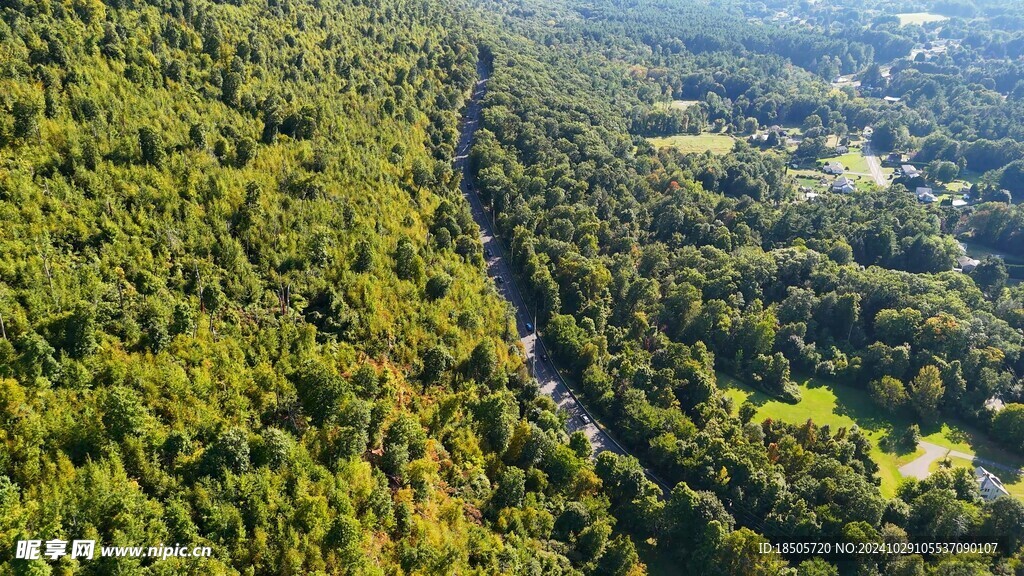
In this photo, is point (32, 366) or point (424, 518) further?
point (424, 518)

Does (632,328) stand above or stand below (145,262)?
below

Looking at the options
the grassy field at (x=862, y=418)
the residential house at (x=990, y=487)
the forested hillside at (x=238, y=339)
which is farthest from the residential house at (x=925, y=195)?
the forested hillside at (x=238, y=339)

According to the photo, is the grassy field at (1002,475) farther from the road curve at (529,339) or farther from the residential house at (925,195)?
the residential house at (925,195)

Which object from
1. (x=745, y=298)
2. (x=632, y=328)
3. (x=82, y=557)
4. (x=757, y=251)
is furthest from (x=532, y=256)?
(x=82, y=557)

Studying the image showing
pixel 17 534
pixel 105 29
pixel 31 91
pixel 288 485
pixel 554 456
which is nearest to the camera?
pixel 17 534

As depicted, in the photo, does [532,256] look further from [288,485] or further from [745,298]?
[288,485]

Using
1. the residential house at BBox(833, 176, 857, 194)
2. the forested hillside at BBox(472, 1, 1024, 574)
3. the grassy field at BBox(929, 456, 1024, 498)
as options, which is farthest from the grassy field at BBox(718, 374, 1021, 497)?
the residential house at BBox(833, 176, 857, 194)

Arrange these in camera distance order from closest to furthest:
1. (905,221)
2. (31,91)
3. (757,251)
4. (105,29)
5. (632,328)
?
(31,91)
(105,29)
(632,328)
(757,251)
(905,221)

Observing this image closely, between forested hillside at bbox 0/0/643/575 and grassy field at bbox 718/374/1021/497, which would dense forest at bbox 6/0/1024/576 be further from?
grassy field at bbox 718/374/1021/497

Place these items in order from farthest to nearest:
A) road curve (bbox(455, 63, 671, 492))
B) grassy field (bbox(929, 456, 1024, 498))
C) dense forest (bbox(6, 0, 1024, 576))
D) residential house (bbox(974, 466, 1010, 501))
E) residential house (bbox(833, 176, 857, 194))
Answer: residential house (bbox(833, 176, 857, 194)) < road curve (bbox(455, 63, 671, 492)) < grassy field (bbox(929, 456, 1024, 498)) < residential house (bbox(974, 466, 1010, 501)) < dense forest (bbox(6, 0, 1024, 576))
